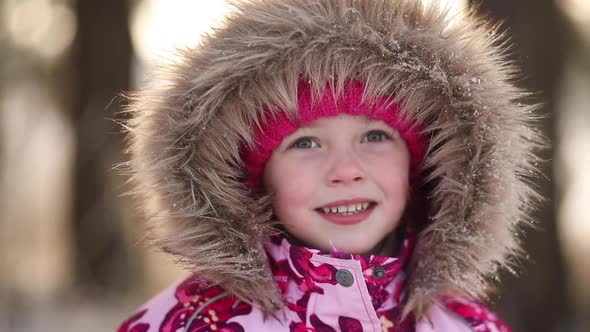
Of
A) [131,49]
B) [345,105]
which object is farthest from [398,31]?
[131,49]

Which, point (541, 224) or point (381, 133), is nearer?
point (381, 133)

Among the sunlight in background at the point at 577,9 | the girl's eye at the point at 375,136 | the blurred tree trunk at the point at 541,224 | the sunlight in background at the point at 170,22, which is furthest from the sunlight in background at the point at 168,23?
the sunlight in background at the point at 577,9

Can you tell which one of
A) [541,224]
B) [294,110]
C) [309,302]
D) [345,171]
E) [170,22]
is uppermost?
[170,22]

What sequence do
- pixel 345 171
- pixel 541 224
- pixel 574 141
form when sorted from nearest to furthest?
pixel 345 171 < pixel 541 224 < pixel 574 141

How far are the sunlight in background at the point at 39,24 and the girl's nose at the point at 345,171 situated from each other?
3644 millimetres

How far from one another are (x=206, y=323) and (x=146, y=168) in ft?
1.20

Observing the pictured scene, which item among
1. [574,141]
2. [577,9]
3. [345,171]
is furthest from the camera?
[574,141]

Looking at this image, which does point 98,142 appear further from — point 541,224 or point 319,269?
point 319,269

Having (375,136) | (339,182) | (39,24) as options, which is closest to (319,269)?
(339,182)

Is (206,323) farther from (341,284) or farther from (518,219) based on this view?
(518,219)

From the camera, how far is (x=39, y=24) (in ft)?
15.4

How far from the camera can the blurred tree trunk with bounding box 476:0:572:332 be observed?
125 inches

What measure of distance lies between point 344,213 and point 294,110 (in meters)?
0.26

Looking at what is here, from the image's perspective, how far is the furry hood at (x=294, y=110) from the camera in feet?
4.85
